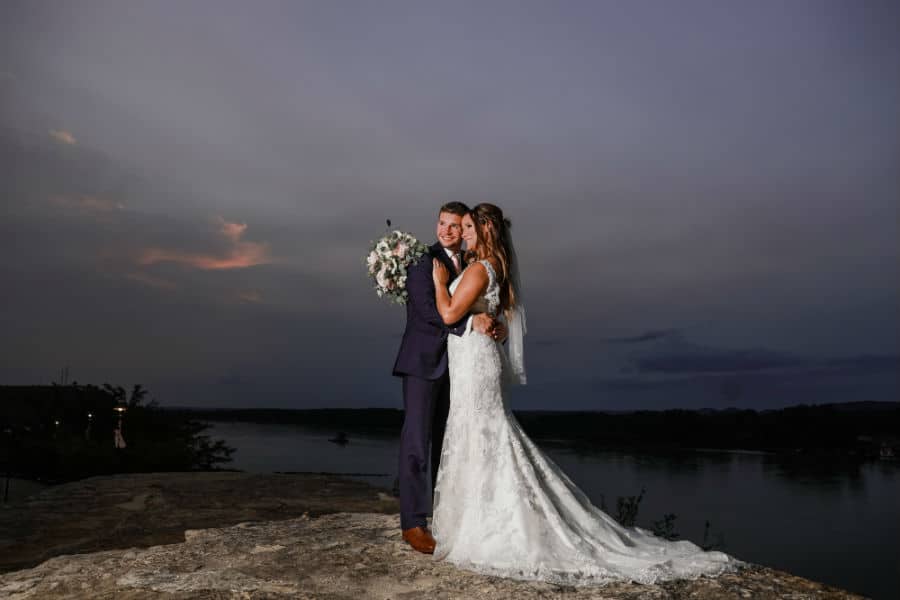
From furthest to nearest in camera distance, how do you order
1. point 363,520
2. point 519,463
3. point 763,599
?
point 363,520
point 519,463
point 763,599

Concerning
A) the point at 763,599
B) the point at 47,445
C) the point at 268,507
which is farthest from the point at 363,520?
the point at 47,445

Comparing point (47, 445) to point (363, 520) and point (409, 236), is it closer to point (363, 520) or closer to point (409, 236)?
point (363, 520)

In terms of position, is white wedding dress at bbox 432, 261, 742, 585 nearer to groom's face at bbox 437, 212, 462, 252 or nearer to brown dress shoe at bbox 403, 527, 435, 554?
brown dress shoe at bbox 403, 527, 435, 554

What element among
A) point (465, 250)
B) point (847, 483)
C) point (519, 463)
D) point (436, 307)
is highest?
point (465, 250)

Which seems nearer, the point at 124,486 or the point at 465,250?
the point at 465,250

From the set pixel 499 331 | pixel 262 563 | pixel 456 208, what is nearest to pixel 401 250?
pixel 456 208

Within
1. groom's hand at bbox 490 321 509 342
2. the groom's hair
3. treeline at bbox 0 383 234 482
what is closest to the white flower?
the groom's hair

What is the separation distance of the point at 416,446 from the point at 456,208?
5.23ft

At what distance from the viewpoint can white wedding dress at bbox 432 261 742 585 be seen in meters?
3.84

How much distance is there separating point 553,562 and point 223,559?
6.92 feet

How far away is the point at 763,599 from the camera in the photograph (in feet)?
11.5

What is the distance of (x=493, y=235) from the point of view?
4.37 m

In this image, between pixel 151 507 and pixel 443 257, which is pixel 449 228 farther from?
pixel 151 507

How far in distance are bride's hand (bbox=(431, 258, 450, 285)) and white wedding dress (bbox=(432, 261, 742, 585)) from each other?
281 mm
